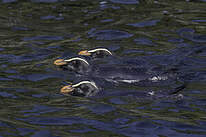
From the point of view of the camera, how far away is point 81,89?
8.59m

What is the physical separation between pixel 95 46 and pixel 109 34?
0.80m

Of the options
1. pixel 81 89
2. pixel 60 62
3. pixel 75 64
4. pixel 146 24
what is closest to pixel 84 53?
pixel 75 64

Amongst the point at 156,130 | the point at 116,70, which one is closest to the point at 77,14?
the point at 116,70

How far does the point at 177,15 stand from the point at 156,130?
21.4 ft

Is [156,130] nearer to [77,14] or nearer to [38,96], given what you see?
[38,96]

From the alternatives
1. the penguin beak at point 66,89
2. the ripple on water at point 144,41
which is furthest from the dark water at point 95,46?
the penguin beak at point 66,89

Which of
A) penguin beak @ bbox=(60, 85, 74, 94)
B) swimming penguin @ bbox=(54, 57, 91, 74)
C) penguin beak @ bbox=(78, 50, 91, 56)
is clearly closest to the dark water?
penguin beak @ bbox=(60, 85, 74, 94)

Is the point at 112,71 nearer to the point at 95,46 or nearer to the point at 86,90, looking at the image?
the point at 86,90

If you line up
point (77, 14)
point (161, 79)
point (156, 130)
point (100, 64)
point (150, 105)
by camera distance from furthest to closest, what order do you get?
1. point (77, 14)
2. point (100, 64)
3. point (161, 79)
4. point (150, 105)
5. point (156, 130)

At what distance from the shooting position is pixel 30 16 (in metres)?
13.7

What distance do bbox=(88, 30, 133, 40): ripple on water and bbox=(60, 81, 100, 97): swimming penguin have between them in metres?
3.41

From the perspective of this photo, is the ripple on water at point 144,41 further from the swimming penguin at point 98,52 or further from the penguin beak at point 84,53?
the penguin beak at point 84,53

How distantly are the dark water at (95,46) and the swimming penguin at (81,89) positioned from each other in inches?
6.8

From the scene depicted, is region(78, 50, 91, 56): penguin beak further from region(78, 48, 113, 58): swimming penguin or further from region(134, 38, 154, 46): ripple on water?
region(134, 38, 154, 46): ripple on water
